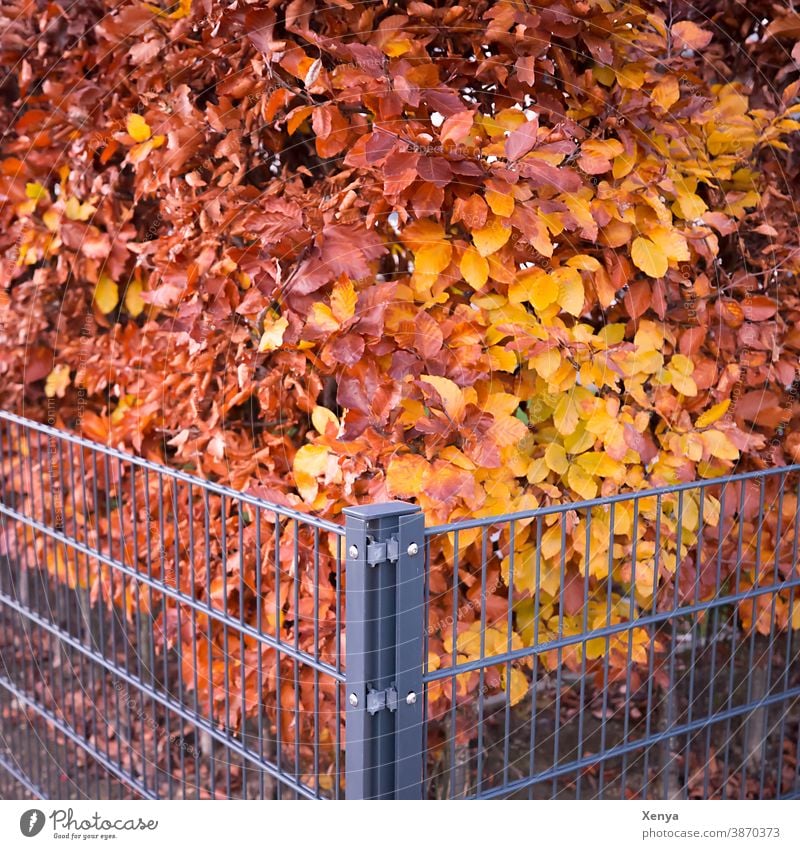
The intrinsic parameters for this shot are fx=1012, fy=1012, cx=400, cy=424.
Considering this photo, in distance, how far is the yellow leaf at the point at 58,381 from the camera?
9.59 ft

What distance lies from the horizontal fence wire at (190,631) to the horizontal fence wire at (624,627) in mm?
242

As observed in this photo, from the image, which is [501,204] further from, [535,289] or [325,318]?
[325,318]

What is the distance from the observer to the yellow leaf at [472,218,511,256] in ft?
5.96

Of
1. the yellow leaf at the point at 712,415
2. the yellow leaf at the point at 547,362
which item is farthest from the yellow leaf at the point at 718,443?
the yellow leaf at the point at 547,362

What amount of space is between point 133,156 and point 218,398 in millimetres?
602

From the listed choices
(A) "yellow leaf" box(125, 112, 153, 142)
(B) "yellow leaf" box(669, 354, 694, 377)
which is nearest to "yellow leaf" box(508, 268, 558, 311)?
(B) "yellow leaf" box(669, 354, 694, 377)

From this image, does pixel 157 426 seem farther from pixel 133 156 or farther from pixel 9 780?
pixel 9 780

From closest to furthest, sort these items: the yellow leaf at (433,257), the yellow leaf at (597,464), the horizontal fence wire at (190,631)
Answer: the horizontal fence wire at (190,631) < the yellow leaf at (433,257) < the yellow leaf at (597,464)

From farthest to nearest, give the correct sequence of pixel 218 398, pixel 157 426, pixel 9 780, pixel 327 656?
1. pixel 9 780
2. pixel 157 426
3. pixel 218 398
4. pixel 327 656

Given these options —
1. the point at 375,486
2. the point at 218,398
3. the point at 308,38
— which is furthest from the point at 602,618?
the point at 308,38

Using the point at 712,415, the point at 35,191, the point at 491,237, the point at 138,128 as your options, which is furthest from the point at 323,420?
the point at 35,191

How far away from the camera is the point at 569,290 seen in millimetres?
1918

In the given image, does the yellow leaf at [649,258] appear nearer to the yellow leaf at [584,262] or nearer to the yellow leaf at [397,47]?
the yellow leaf at [584,262]

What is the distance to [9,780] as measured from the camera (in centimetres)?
303
